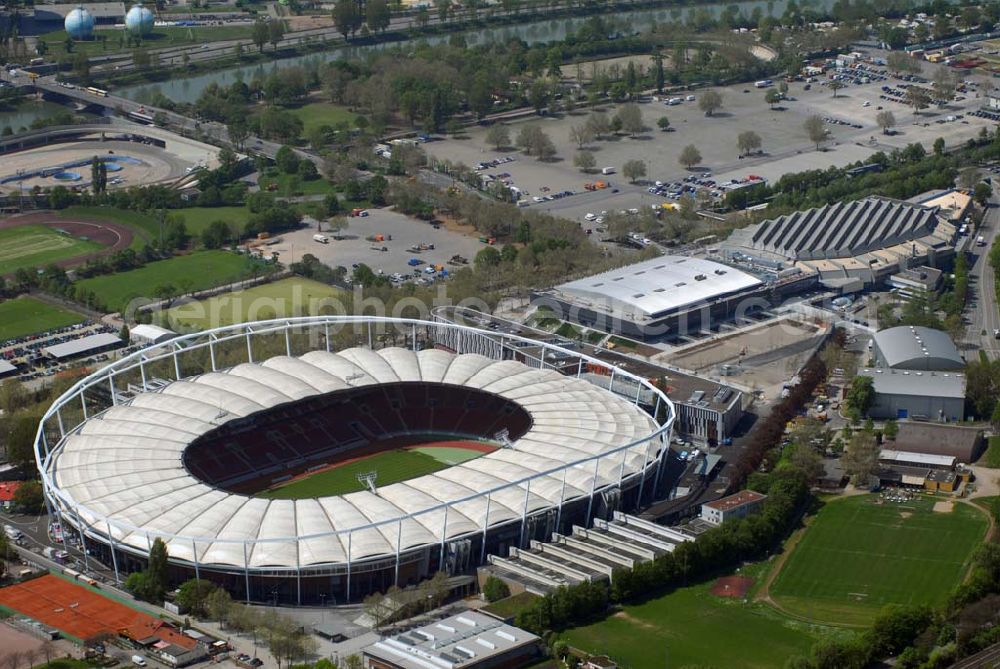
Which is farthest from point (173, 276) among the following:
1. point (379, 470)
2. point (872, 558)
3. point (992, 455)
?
point (872, 558)

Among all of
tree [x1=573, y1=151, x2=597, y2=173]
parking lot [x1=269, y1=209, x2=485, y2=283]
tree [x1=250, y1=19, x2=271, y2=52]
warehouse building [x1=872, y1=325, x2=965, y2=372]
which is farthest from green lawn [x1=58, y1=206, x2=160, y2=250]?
tree [x1=250, y1=19, x2=271, y2=52]

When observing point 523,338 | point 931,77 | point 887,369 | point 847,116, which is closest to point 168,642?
point 523,338

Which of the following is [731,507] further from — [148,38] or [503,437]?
[148,38]

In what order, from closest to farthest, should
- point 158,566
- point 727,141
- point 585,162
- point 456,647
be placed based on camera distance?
point 456,647 → point 158,566 → point 585,162 → point 727,141

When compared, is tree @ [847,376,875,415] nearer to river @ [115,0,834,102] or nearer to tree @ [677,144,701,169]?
tree @ [677,144,701,169]

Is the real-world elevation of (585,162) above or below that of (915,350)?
above

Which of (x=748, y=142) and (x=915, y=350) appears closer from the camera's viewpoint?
(x=915, y=350)

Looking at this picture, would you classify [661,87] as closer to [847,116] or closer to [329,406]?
[847,116]

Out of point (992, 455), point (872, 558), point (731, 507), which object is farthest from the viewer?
point (992, 455)
